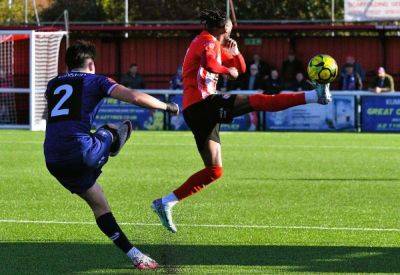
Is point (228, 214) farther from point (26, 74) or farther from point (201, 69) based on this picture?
point (26, 74)

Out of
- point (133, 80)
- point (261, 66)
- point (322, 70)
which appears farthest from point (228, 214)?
point (261, 66)

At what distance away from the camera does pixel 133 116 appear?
29.2 metres

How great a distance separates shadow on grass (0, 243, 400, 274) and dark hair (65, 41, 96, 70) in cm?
164

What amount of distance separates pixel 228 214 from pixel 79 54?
4.25 meters

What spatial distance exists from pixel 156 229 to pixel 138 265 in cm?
249

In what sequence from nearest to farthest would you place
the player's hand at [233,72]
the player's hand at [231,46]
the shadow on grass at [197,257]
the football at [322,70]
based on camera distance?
1. the shadow on grass at [197,257]
2. the football at [322,70]
3. the player's hand at [233,72]
4. the player's hand at [231,46]

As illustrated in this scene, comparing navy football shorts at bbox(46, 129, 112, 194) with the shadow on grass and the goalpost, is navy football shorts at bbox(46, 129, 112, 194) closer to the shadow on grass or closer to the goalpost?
the shadow on grass

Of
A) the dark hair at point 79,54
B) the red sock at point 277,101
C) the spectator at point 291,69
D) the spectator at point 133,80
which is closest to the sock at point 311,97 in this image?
the red sock at point 277,101

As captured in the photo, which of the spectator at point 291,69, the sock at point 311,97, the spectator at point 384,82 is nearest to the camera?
the sock at point 311,97

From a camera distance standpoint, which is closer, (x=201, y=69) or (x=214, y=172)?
(x=214, y=172)

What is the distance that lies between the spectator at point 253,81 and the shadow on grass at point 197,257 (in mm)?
20757

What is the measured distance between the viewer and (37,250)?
9.79 m

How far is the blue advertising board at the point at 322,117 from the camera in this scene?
28.2m

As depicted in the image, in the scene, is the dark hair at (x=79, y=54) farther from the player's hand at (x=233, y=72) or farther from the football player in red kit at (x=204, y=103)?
the player's hand at (x=233, y=72)
